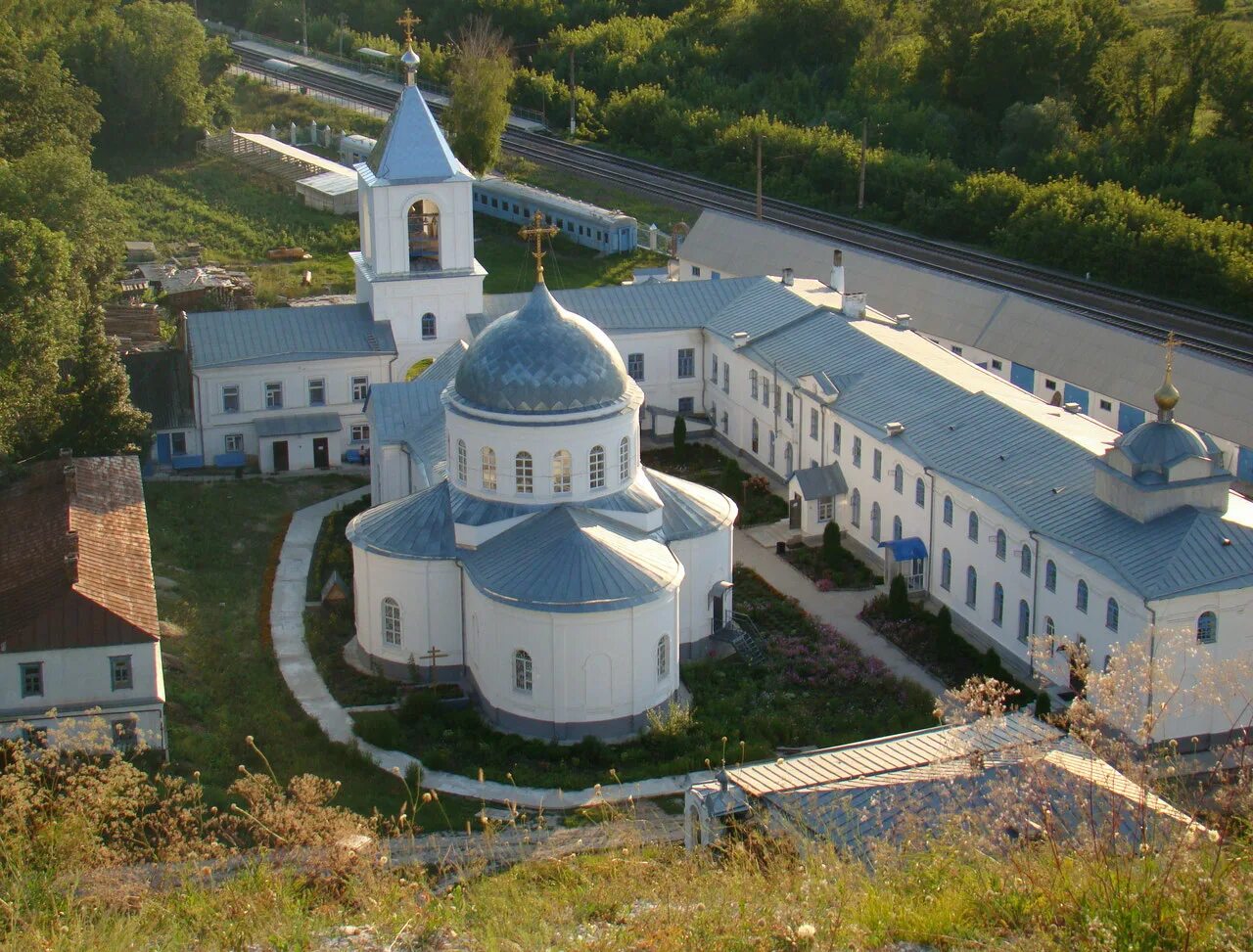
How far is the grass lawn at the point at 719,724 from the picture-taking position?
113ft

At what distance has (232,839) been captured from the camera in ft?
85.9

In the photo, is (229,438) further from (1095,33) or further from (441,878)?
(1095,33)

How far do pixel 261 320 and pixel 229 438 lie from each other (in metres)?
4.10

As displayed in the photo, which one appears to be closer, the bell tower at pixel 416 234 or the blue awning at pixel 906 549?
the blue awning at pixel 906 549

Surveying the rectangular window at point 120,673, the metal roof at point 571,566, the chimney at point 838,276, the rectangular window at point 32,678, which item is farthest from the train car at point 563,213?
the rectangular window at point 32,678

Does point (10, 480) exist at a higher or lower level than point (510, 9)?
lower

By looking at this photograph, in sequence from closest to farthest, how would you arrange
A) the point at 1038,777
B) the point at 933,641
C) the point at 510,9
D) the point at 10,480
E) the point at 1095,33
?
1. the point at 1038,777
2. the point at 933,641
3. the point at 10,480
4. the point at 1095,33
5. the point at 510,9

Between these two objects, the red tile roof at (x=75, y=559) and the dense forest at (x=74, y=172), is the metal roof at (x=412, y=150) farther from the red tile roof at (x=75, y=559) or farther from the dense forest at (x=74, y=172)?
the red tile roof at (x=75, y=559)

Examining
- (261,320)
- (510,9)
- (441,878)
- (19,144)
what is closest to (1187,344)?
(261,320)

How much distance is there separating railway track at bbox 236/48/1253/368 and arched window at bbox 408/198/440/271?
2580 centimetres

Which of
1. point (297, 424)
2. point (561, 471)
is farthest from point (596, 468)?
point (297, 424)

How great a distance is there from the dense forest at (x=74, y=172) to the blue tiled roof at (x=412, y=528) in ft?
39.4

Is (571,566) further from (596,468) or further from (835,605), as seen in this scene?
(835,605)

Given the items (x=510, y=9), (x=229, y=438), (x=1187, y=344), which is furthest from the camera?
(x=510, y=9)
